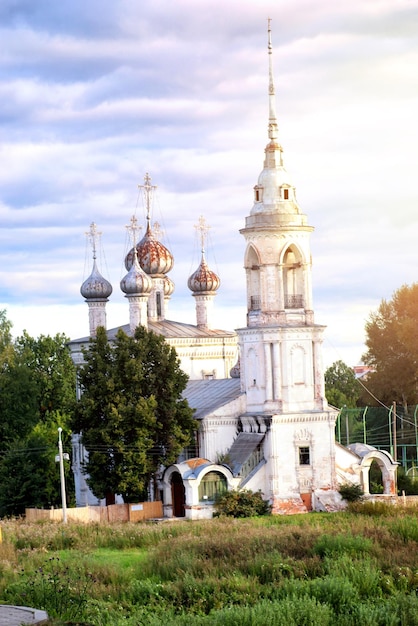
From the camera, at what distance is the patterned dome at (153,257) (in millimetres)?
49938

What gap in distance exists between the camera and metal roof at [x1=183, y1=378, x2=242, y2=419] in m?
40.8

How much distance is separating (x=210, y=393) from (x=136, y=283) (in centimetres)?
502

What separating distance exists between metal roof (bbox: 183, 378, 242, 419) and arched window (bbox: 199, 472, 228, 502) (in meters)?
2.70

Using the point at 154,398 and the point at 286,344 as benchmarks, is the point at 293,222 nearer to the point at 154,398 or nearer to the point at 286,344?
the point at 286,344

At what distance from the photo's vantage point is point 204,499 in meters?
38.0

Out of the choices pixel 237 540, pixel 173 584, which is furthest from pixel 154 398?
pixel 173 584

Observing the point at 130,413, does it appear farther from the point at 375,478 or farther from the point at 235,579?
the point at 235,579

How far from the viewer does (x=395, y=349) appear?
60.0 metres

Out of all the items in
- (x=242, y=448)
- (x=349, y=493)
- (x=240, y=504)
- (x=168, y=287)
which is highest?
(x=168, y=287)

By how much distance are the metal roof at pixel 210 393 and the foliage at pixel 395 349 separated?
1586cm

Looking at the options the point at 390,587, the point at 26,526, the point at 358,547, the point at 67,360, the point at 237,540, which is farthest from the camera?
the point at 67,360

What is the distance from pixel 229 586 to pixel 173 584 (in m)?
1.04

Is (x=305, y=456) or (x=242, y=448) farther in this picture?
(x=242, y=448)

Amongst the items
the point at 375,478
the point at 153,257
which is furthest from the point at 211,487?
the point at 153,257
